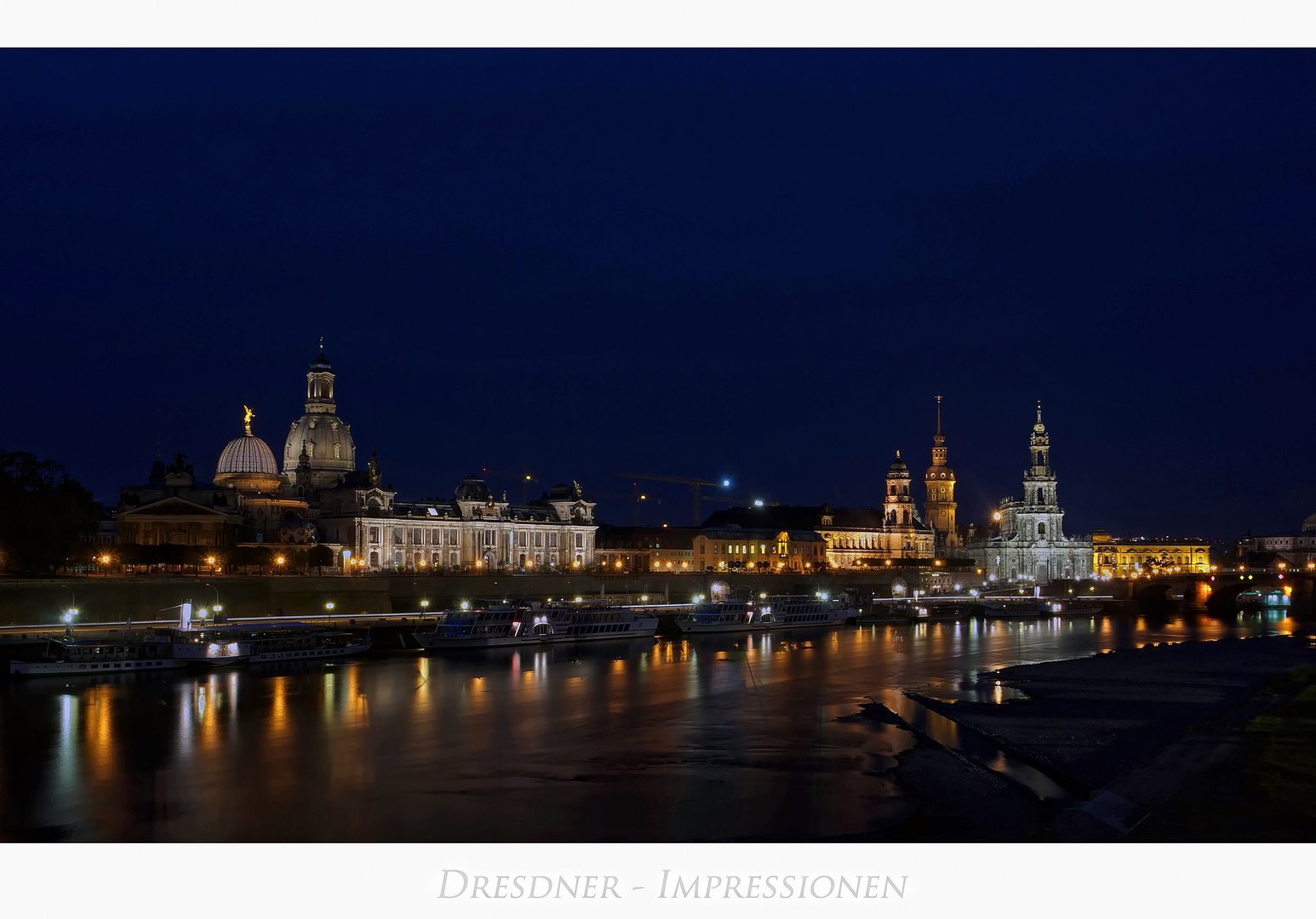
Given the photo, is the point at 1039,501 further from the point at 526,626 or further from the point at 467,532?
the point at 526,626

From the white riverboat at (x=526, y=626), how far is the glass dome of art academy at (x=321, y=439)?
5904 cm

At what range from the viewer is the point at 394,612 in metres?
90.2

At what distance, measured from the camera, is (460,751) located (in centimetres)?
3231

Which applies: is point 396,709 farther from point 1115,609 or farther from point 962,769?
point 1115,609

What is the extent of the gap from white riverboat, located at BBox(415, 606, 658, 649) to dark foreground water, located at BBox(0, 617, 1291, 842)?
31.9ft

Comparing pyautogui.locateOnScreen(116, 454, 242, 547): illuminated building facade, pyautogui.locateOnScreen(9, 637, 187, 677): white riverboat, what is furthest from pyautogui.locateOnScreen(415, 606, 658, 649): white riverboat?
pyautogui.locateOnScreen(116, 454, 242, 547): illuminated building facade

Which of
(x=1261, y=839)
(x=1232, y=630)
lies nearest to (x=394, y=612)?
(x=1232, y=630)

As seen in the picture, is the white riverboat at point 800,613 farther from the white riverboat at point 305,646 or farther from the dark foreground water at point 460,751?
the white riverboat at point 305,646

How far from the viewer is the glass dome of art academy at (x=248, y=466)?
127 m

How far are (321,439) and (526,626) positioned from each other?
73791 mm

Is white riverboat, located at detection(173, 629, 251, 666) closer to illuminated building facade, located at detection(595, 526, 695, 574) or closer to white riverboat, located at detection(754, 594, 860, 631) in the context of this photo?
white riverboat, located at detection(754, 594, 860, 631)

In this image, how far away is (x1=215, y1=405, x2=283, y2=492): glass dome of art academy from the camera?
12681 cm

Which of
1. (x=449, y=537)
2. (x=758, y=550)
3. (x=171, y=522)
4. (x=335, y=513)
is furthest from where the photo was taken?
(x=758, y=550)

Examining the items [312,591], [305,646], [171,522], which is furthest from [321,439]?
[305,646]
